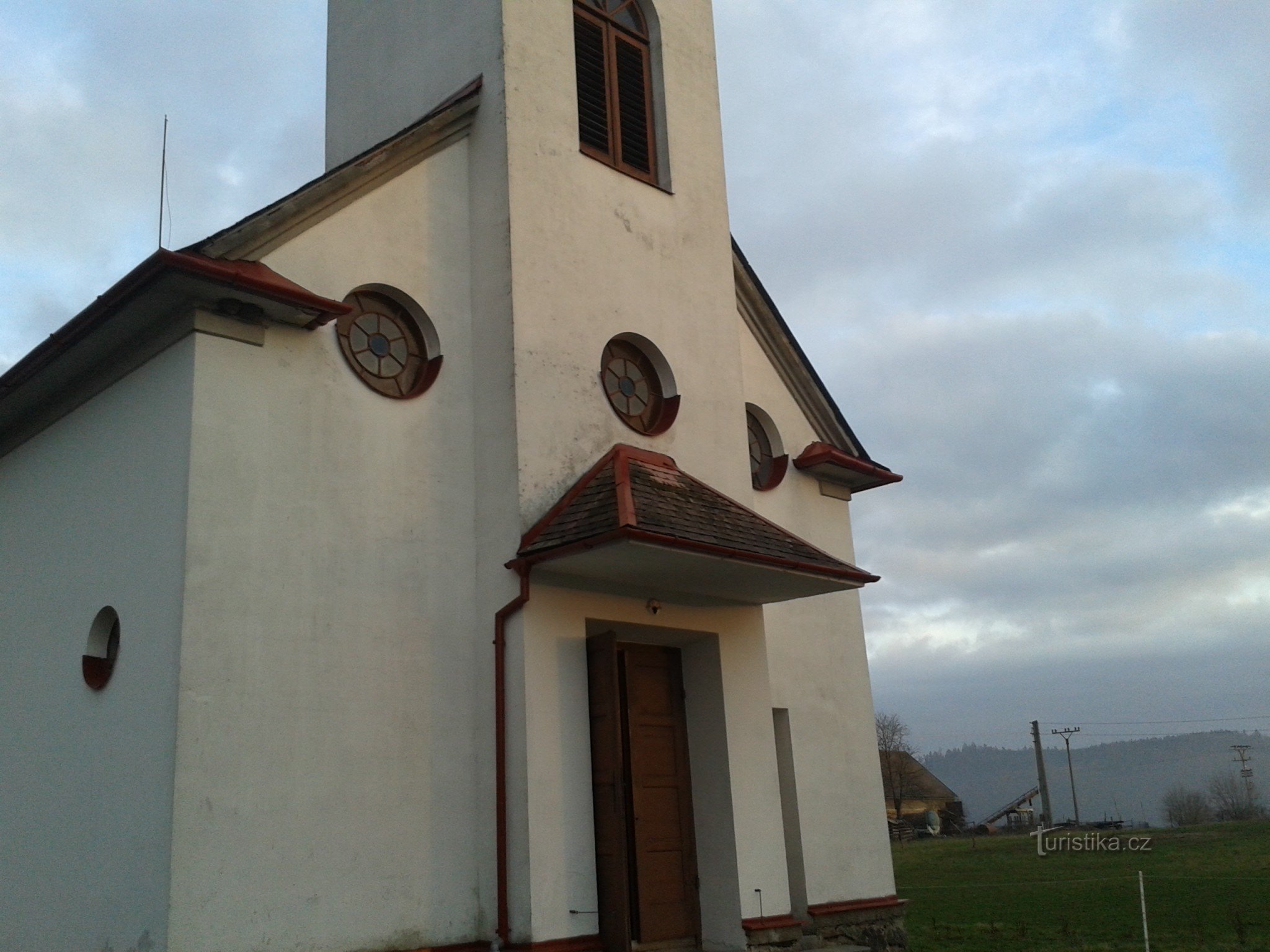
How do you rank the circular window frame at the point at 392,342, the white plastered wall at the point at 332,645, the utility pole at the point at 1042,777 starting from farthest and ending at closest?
the utility pole at the point at 1042,777
the circular window frame at the point at 392,342
the white plastered wall at the point at 332,645

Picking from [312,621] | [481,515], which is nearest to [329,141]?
[481,515]

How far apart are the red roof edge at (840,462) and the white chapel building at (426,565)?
2299 millimetres

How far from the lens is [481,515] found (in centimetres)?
1066

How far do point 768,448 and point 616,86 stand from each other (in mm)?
4885

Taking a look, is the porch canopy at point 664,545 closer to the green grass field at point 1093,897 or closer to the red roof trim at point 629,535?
the red roof trim at point 629,535

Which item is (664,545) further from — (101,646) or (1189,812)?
(1189,812)

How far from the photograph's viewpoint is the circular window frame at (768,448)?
14.6 m

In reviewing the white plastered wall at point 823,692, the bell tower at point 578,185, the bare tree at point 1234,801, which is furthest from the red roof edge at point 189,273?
the bare tree at point 1234,801

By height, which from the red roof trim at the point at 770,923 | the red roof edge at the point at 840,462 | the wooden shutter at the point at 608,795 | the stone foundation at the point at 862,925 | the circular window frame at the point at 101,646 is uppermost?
the red roof edge at the point at 840,462

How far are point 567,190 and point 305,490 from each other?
4295 millimetres

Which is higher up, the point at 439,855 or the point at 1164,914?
the point at 439,855

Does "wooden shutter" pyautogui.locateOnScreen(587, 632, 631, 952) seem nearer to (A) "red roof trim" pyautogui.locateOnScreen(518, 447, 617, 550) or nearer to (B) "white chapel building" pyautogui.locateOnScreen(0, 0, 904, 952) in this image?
(B) "white chapel building" pyautogui.locateOnScreen(0, 0, 904, 952)

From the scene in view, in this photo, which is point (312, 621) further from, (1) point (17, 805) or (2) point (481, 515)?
(1) point (17, 805)

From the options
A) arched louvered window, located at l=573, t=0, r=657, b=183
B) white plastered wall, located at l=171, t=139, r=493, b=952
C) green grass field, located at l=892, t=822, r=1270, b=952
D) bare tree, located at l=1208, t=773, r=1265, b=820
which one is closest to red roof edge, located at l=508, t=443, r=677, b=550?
white plastered wall, located at l=171, t=139, r=493, b=952
